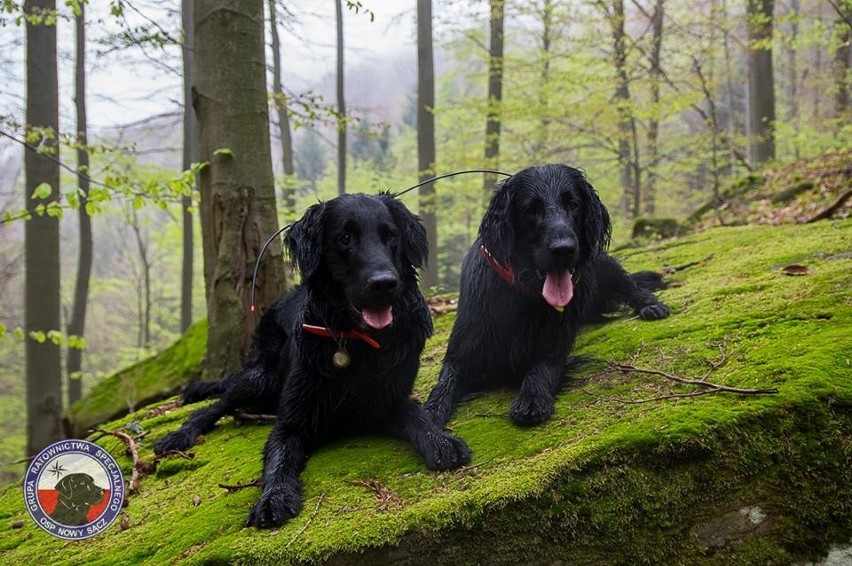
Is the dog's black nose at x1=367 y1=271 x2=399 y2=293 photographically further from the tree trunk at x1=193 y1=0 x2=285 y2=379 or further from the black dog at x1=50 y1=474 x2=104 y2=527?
the tree trunk at x1=193 y1=0 x2=285 y2=379

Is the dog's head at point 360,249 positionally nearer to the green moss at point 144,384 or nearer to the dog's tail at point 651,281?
the dog's tail at point 651,281

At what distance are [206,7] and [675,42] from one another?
12.7 metres

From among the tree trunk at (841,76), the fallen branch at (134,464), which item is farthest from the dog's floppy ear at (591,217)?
the tree trunk at (841,76)

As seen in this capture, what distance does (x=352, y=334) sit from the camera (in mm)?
2832

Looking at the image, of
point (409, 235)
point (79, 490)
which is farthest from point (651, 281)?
point (79, 490)

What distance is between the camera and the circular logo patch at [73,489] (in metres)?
2.35

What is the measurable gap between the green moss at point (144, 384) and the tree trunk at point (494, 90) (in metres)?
7.90

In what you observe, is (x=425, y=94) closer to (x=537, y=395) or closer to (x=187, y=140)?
(x=187, y=140)

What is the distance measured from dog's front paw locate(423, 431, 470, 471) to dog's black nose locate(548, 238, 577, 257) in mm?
1020

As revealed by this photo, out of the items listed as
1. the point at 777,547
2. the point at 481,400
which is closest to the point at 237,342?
the point at 481,400

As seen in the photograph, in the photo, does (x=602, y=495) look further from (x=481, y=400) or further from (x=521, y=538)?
(x=481, y=400)

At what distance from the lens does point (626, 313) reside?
14.2 ft

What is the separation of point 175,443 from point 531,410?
2307 mm

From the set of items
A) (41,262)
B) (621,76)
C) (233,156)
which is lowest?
(41,262)
